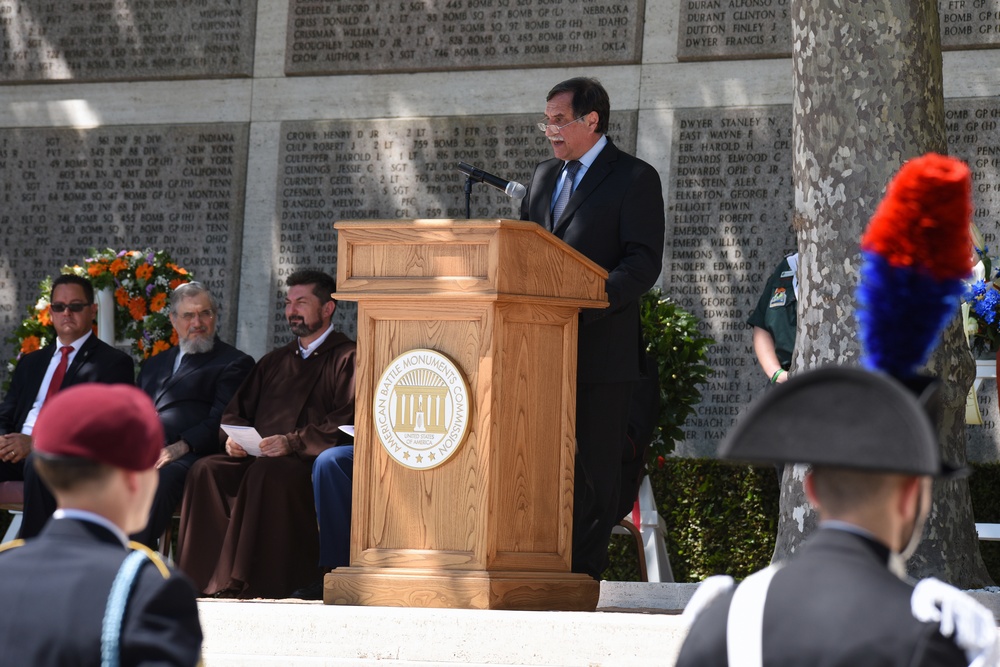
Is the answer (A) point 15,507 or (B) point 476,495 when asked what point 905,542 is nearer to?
(B) point 476,495

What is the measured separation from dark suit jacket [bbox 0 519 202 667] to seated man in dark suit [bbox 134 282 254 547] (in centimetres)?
554

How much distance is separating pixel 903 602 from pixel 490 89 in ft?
26.2

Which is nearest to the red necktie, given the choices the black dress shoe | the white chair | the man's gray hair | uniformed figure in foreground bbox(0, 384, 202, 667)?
the man's gray hair

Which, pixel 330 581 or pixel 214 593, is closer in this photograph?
pixel 330 581

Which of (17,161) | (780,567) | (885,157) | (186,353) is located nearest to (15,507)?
(186,353)

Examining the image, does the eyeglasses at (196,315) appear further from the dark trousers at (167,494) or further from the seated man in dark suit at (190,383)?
the dark trousers at (167,494)

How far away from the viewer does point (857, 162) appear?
20.1 feet

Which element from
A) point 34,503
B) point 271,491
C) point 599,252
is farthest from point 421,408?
point 34,503

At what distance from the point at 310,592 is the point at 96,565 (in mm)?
4974

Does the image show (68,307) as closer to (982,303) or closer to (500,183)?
(500,183)

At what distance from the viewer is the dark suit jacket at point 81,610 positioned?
2.17 m

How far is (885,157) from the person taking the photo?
6090mm

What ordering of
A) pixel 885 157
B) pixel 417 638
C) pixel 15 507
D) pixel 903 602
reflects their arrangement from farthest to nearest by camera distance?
1. pixel 15 507
2. pixel 885 157
3. pixel 417 638
4. pixel 903 602

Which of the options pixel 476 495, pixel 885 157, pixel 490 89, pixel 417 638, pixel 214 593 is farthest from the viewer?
pixel 490 89
